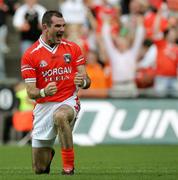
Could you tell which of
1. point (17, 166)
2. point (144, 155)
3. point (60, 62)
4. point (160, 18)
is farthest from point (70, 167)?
point (160, 18)

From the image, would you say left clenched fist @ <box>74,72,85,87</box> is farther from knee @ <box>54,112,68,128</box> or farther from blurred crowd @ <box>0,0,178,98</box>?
blurred crowd @ <box>0,0,178,98</box>

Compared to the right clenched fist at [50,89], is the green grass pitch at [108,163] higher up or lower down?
lower down

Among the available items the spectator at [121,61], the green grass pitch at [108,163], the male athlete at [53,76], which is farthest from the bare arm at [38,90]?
the spectator at [121,61]

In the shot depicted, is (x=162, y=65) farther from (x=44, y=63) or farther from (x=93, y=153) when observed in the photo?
(x=44, y=63)

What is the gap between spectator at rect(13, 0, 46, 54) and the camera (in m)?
19.9

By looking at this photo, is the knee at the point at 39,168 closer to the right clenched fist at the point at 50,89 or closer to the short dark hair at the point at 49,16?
the right clenched fist at the point at 50,89

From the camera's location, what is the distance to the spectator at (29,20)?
65.3 feet

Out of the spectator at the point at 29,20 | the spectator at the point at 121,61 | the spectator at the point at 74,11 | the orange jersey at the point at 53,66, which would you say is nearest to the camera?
the orange jersey at the point at 53,66

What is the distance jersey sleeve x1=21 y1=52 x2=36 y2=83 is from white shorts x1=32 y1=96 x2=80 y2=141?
0.44 metres

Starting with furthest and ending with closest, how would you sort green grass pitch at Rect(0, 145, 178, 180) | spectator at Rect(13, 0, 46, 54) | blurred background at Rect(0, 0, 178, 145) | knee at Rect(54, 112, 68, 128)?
spectator at Rect(13, 0, 46, 54), blurred background at Rect(0, 0, 178, 145), green grass pitch at Rect(0, 145, 178, 180), knee at Rect(54, 112, 68, 128)

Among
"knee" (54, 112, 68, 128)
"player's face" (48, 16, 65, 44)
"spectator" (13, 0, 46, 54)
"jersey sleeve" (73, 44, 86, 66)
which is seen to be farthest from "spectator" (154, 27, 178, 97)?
"knee" (54, 112, 68, 128)

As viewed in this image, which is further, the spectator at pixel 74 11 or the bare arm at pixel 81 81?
the spectator at pixel 74 11

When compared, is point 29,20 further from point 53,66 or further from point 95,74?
point 53,66

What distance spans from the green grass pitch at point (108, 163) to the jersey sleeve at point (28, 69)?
4.17 ft
